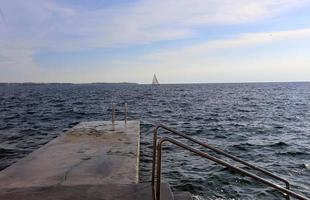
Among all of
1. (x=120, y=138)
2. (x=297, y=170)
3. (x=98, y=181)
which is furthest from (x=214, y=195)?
(x=120, y=138)

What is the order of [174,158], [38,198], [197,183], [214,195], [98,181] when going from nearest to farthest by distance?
1. [38,198]
2. [98,181]
3. [214,195]
4. [197,183]
5. [174,158]

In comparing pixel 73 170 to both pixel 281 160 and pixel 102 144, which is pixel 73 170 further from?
pixel 281 160

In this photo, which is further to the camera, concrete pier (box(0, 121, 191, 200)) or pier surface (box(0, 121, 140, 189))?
pier surface (box(0, 121, 140, 189))

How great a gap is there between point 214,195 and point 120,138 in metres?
5.32

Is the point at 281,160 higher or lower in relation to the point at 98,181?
lower

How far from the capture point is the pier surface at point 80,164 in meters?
7.61

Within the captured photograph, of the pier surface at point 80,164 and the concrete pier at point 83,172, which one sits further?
the pier surface at point 80,164

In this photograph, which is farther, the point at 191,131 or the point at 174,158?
the point at 191,131

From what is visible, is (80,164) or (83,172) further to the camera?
(80,164)

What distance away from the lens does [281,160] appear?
13.5m

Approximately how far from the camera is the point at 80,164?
9086 millimetres

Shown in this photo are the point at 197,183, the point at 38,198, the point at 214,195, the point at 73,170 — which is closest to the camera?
the point at 38,198

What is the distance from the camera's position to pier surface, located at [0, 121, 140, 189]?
25.0ft

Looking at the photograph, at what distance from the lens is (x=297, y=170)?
474 inches
